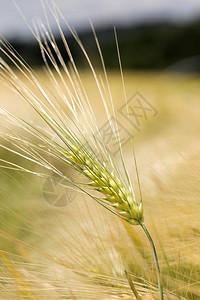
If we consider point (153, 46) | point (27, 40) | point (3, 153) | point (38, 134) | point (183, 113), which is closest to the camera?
point (38, 134)

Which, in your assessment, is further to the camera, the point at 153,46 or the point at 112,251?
the point at 153,46

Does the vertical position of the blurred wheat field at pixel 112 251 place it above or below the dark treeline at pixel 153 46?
below

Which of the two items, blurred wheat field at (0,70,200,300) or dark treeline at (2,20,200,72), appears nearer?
blurred wheat field at (0,70,200,300)

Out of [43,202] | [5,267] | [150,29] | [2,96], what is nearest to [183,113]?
[2,96]

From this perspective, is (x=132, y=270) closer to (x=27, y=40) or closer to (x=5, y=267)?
(x=5, y=267)

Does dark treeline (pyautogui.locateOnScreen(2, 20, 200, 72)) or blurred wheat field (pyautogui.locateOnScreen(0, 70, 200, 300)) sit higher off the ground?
dark treeline (pyautogui.locateOnScreen(2, 20, 200, 72))

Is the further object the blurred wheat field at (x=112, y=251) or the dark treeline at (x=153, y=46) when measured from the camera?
the dark treeline at (x=153, y=46)

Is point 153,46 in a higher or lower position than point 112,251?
higher

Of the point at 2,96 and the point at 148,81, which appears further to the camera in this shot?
the point at 148,81
